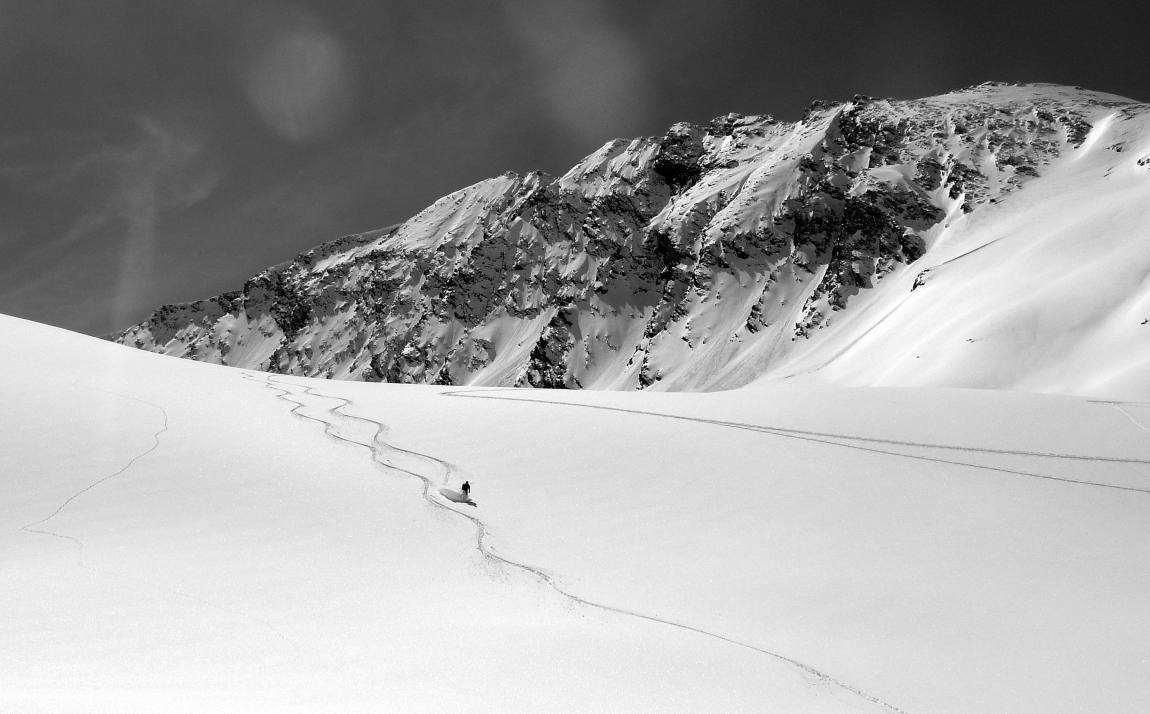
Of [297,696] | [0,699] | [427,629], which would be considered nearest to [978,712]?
[427,629]

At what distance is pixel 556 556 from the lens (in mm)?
11555

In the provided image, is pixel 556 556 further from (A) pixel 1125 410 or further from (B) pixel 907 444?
(A) pixel 1125 410

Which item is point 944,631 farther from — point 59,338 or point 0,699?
point 59,338

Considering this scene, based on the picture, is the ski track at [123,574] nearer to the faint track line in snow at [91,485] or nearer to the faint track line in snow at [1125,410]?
the faint track line in snow at [91,485]

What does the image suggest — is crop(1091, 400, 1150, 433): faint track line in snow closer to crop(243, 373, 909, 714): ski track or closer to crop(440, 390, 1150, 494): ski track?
crop(440, 390, 1150, 494): ski track

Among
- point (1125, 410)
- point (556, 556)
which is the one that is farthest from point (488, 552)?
point (1125, 410)

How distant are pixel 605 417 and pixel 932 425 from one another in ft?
31.9

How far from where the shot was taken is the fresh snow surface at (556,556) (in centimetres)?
743

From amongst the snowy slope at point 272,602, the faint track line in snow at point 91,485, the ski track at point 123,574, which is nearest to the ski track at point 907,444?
the snowy slope at point 272,602

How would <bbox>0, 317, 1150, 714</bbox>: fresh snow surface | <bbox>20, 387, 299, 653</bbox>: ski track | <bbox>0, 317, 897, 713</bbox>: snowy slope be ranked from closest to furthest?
<bbox>0, 317, 897, 713</bbox>: snowy slope → <bbox>0, 317, 1150, 714</bbox>: fresh snow surface → <bbox>20, 387, 299, 653</bbox>: ski track

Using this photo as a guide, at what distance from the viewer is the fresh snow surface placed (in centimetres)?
743

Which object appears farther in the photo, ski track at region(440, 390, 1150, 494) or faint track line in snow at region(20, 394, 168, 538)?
ski track at region(440, 390, 1150, 494)

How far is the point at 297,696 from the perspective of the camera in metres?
6.36

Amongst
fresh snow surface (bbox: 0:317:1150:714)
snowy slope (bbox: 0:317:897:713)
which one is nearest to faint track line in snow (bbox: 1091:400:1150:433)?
fresh snow surface (bbox: 0:317:1150:714)
